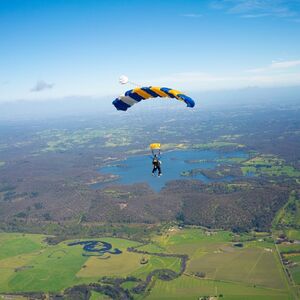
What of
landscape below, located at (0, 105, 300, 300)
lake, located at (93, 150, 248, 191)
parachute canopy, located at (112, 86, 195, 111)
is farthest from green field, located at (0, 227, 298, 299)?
lake, located at (93, 150, 248, 191)

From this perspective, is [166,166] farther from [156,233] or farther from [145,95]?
[145,95]

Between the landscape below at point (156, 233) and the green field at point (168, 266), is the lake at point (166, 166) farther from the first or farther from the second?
the green field at point (168, 266)

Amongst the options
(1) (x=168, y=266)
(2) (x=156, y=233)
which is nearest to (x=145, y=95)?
(1) (x=168, y=266)

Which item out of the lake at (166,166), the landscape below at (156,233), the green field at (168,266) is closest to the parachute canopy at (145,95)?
the green field at (168,266)

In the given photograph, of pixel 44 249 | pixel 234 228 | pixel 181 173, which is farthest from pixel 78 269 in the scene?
pixel 181 173

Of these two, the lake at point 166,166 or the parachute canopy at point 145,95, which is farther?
the lake at point 166,166

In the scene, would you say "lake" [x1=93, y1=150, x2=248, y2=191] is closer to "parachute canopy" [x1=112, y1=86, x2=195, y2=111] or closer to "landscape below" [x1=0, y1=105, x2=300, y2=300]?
"landscape below" [x1=0, y1=105, x2=300, y2=300]
